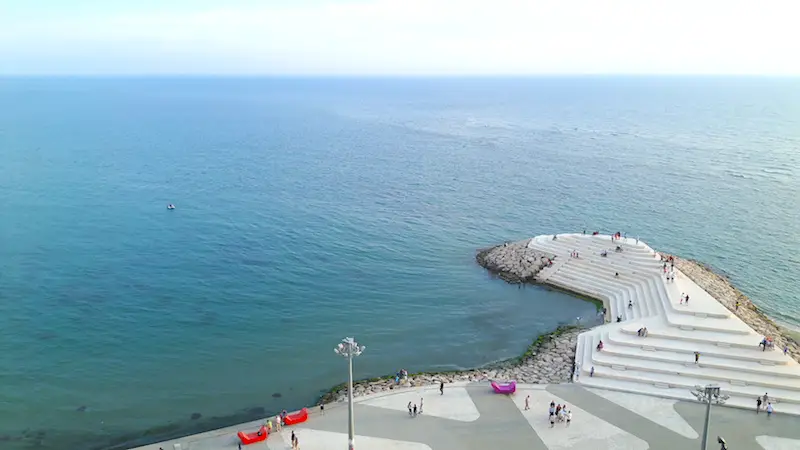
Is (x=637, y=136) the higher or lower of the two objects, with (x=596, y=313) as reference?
higher

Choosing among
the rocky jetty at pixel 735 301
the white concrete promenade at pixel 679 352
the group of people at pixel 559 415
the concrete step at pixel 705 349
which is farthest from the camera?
the rocky jetty at pixel 735 301

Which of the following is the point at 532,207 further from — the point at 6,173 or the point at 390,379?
the point at 6,173

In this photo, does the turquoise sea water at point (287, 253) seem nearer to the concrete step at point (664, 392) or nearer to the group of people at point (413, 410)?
the group of people at point (413, 410)

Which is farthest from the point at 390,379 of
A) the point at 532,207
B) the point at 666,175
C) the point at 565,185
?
the point at 666,175

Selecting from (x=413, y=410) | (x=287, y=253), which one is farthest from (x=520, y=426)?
(x=287, y=253)

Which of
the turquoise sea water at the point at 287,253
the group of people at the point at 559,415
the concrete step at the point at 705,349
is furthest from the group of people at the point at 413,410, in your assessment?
Answer: the concrete step at the point at 705,349

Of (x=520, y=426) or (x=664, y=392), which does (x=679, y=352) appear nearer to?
(x=664, y=392)

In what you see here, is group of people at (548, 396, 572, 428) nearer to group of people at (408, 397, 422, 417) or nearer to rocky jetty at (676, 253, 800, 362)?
group of people at (408, 397, 422, 417)
